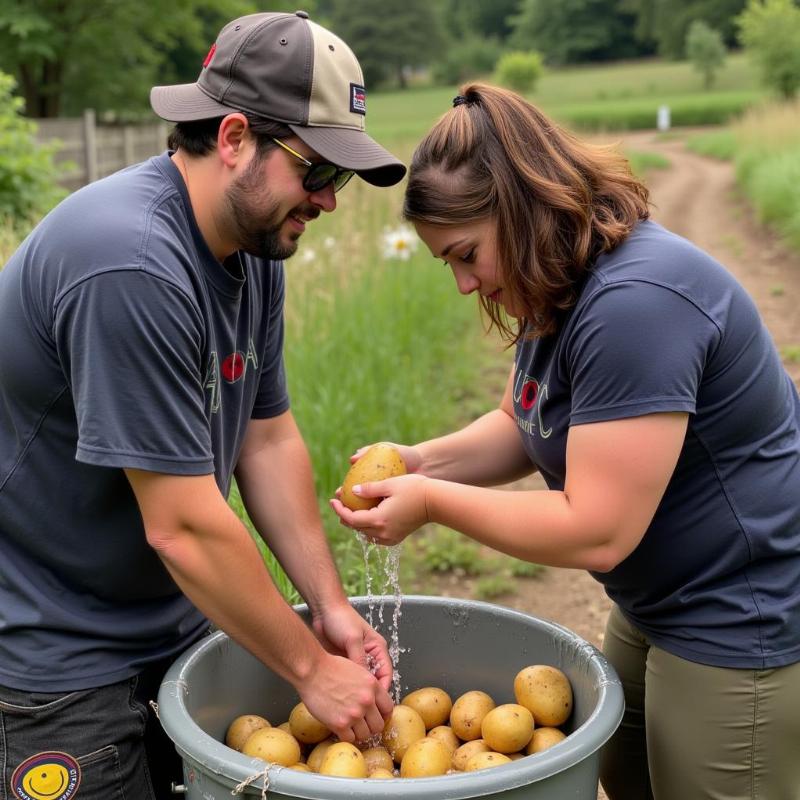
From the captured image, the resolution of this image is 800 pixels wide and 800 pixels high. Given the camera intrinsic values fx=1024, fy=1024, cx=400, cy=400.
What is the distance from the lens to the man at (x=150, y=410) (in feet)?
5.49

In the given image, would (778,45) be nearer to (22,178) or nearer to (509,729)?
(22,178)

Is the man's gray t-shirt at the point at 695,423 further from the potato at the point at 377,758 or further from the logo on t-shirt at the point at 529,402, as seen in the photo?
the potato at the point at 377,758

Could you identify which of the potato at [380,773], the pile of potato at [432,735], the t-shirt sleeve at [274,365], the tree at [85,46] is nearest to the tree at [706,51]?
the tree at [85,46]

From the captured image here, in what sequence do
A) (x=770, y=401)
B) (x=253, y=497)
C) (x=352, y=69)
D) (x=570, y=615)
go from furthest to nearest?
(x=570, y=615)
(x=253, y=497)
(x=352, y=69)
(x=770, y=401)

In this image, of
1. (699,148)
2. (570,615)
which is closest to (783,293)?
(570,615)

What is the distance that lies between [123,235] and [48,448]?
0.45 metres

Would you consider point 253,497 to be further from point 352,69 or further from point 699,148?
point 699,148

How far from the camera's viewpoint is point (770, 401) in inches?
73.6

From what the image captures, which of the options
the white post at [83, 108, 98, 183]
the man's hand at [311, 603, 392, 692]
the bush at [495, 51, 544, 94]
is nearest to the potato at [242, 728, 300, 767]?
the man's hand at [311, 603, 392, 692]

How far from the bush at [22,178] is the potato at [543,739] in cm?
505

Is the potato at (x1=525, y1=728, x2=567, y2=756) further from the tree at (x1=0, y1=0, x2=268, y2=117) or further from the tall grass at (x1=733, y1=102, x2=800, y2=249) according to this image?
the tree at (x1=0, y1=0, x2=268, y2=117)

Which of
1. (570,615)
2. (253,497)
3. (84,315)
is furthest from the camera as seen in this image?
(570,615)

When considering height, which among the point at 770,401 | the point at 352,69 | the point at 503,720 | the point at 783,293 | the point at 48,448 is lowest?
the point at 783,293

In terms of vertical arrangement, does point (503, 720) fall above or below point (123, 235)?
below
